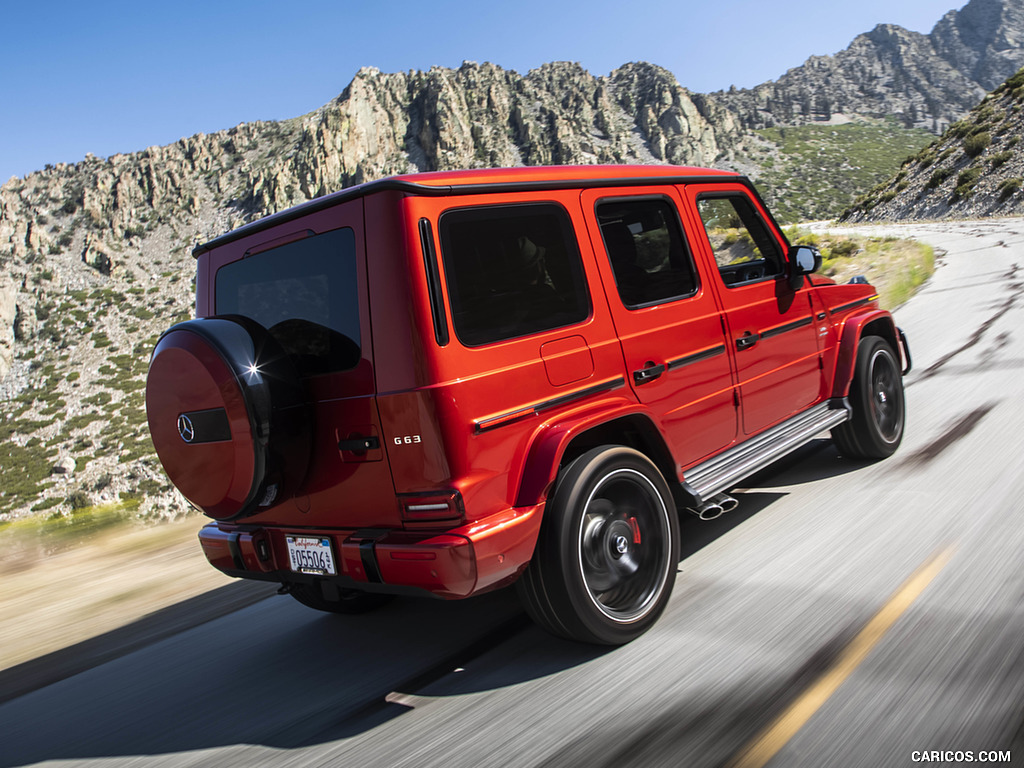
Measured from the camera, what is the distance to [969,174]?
38.8 m

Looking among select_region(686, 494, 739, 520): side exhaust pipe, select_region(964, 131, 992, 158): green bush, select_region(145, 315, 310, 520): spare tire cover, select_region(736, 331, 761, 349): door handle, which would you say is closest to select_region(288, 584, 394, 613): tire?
select_region(145, 315, 310, 520): spare tire cover

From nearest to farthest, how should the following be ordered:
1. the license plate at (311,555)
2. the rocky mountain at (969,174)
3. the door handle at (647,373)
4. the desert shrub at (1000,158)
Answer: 1. the license plate at (311,555)
2. the door handle at (647,373)
3. the rocky mountain at (969,174)
4. the desert shrub at (1000,158)

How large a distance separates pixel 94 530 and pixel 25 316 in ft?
342

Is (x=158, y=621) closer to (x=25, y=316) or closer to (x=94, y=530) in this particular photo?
(x=94, y=530)

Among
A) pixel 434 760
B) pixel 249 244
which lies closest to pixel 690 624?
pixel 434 760

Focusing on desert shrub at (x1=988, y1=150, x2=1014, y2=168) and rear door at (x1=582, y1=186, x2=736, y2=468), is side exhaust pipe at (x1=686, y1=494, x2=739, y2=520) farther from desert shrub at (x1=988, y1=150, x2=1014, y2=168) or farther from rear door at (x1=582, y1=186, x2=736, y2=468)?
desert shrub at (x1=988, y1=150, x2=1014, y2=168)

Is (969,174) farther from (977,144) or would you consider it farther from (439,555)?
(439,555)

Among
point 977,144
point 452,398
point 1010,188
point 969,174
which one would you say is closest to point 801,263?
point 452,398

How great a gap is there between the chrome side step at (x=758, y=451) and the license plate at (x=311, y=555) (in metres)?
1.61

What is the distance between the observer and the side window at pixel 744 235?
4.20m

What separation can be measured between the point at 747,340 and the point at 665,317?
0.69 metres

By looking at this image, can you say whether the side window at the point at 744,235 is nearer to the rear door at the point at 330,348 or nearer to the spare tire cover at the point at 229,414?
the rear door at the point at 330,348

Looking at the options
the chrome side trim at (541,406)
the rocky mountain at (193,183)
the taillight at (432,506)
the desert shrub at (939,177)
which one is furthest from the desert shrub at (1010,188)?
the rocky mountain at (193,183)

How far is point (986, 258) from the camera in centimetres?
1683
